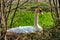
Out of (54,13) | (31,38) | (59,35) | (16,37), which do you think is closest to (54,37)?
(59,35)

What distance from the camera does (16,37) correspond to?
12.0ft

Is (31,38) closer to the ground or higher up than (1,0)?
closer to the ground

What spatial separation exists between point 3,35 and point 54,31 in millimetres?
767

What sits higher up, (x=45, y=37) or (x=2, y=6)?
(x=2, y=6)

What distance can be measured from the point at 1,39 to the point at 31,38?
700 millimetres

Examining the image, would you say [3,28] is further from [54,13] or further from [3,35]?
[54,13]

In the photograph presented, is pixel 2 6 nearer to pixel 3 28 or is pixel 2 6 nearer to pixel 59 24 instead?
pixel 3 28

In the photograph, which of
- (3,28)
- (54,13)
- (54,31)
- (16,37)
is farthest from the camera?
(54,13)

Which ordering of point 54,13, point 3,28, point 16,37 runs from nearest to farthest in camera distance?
point 3,28
point 16,37
point 54,13

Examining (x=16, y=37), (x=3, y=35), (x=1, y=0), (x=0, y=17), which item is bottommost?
(x=16, y=37)

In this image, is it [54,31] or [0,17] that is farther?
[54,31]

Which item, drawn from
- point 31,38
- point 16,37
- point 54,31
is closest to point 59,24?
point 54,31

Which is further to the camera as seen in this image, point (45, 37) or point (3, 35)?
point (45, 37)

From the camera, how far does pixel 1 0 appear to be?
108 inches
